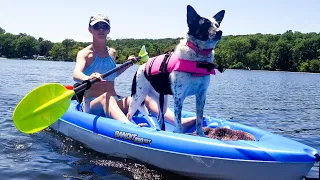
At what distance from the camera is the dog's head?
412cm

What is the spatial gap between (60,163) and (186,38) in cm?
253

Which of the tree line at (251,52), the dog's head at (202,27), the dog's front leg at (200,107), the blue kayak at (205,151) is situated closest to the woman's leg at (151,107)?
the blue kayak at (205,151)

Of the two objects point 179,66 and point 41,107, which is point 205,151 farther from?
point 41,107

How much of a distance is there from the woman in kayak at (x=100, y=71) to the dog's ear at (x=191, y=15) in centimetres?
195

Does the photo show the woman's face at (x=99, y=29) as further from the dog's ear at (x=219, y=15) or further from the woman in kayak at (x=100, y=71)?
the dog's ear at (x=219, y=15)

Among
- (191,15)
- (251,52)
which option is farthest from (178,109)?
(251,52)

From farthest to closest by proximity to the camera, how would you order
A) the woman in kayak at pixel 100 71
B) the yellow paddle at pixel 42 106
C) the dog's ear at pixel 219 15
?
the woman in kayak at pixel 100 71, the yellow paddle at pixel 42 106, the dog's ear at pixel 219 15

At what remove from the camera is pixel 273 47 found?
257 feet

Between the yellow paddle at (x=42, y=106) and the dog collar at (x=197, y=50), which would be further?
the yellow paddle at (x=42, y=106)

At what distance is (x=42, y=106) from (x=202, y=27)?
2562 millimetres

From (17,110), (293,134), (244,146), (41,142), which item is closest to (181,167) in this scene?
(244,146)

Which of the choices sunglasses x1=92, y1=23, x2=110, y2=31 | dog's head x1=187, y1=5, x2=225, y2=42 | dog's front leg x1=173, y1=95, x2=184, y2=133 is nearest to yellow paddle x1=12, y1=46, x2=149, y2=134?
sunglasses x1=92, y1=23, x2=110, y2=31

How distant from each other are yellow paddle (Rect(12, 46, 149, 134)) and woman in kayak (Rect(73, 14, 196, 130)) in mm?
365

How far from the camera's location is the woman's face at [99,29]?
19.1 ft
